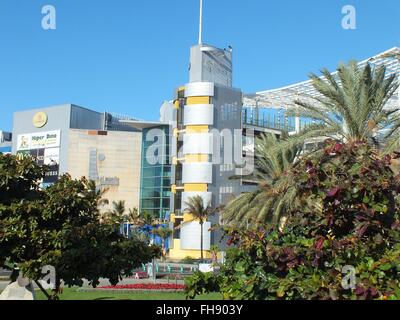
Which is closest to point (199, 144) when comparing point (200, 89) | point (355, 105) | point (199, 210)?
point (200, 89)

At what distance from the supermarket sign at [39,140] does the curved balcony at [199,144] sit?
44.4 meters

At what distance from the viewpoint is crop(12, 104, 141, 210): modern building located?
87.2m

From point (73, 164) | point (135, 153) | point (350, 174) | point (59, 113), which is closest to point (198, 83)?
point (135, 153)

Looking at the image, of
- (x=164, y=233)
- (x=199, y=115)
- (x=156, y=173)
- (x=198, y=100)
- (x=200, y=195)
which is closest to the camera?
(x=200, y=195)

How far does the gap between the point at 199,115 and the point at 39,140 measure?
50.8 m

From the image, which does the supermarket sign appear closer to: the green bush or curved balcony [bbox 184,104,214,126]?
curved balcony [bbox 184,104,214,126]

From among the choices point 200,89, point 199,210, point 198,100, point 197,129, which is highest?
point 200,89

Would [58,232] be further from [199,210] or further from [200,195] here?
[200,195]

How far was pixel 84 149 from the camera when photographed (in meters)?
90.1

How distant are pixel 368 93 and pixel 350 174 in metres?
11.9

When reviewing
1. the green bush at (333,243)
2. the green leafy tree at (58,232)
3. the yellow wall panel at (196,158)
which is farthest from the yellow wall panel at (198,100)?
the green bush at (333,243)

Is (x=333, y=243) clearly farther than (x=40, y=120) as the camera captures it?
No

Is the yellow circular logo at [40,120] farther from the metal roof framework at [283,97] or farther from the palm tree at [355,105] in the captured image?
the palm tree at [355,105]

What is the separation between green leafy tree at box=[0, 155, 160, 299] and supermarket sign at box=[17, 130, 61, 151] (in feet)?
285
